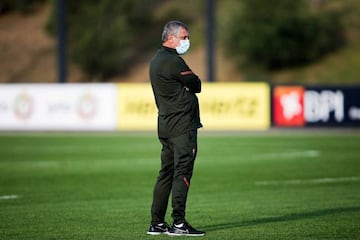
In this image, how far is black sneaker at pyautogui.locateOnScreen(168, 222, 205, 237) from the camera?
29.9ft

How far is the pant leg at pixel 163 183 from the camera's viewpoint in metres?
9.25

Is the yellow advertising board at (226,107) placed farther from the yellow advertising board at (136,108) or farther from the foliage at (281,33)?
the foliage at (281,33)

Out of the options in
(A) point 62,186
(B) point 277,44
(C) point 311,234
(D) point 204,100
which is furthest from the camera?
(B) point 277,44

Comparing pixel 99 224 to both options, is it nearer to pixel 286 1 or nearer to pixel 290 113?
pixel 290 113

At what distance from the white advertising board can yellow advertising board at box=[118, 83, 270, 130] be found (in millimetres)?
862

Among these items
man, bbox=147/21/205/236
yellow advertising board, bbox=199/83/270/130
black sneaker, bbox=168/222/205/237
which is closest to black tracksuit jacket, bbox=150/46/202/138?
man, bbox=147/21/205/236

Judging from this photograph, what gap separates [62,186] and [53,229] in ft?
15.0

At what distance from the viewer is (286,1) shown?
43.6 m

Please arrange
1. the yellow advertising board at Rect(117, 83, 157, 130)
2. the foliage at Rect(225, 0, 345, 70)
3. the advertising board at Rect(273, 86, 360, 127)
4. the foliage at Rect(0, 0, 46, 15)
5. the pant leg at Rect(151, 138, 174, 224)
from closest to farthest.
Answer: the pant leg at Rect(151, 138, 174, 224)
the advertising board at Rect(273, 86, 360, 127)
the yellow advertising board at Rect(117, 83, 157, 130)
the foliage at Rect(225, 0, 345, 70)
the foliage at Rect(0, 0, 46, 15)

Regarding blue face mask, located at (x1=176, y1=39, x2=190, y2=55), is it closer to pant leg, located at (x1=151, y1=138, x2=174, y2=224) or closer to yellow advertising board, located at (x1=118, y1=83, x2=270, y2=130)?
pant leg, located at (x1=151, y1=138, x2=174, y2=224)

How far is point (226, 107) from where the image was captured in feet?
88.4

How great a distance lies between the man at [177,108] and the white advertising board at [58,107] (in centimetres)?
1825

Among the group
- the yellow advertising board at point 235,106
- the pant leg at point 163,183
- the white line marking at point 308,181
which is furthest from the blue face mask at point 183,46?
the yellow advertising board at point 235,106

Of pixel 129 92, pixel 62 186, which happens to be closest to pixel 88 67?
pixel 129 92
